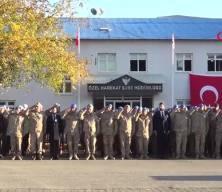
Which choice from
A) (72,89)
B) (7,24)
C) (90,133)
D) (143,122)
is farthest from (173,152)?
(72,89)

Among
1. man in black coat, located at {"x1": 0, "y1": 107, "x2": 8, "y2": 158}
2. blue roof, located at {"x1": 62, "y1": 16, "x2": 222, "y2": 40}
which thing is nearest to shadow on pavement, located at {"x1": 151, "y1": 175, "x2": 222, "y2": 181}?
man in black coat, located at {"x1": 0, "y1": 107, "x2": 8, "y2": 158}

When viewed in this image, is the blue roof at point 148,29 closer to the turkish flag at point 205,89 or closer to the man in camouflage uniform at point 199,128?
the turkish flag at point 205,89

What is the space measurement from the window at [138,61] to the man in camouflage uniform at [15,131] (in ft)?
83.1

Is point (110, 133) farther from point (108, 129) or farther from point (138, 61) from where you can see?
point (138, 61)

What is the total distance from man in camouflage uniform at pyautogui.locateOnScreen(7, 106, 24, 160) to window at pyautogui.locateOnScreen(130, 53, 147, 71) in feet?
83.1

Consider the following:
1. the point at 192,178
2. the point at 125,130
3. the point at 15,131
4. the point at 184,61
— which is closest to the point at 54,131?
the point at 15,131

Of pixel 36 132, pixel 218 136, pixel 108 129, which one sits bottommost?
pixel 218 136

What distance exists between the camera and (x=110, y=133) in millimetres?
22500

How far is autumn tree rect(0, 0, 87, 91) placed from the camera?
2238 centimetres

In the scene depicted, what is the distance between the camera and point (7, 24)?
2234 cm

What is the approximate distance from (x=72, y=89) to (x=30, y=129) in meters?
23.4

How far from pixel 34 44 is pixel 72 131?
3580 mm

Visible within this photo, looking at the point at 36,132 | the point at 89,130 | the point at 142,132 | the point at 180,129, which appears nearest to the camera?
the point at 36,132

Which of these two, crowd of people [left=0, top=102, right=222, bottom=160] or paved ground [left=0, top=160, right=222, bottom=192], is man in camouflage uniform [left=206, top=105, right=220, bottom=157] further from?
paved ground [left=0, top=160, right=222, bottom=192]
